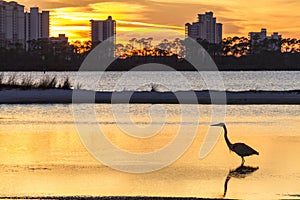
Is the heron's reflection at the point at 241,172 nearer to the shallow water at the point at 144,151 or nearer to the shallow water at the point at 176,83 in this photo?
the shallow water at the point at 144,151

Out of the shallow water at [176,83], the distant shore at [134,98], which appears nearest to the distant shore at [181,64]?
the shallow water at [176,83]

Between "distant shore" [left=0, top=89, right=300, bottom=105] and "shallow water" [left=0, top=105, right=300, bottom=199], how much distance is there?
31.1 feet

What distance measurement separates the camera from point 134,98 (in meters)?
36.6

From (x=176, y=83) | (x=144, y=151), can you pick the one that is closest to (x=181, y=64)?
(x=176, y=83)

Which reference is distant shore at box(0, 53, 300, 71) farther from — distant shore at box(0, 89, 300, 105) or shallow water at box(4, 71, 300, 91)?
distant shore at box(0, 89, 300, 105)

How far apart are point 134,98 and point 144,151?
776 inches

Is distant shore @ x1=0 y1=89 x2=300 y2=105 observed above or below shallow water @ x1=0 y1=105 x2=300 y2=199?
above

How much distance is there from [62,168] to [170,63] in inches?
4971

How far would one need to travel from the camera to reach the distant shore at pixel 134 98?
115 feet

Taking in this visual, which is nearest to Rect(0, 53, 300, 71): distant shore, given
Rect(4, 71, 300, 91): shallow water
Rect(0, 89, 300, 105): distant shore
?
Rect(4, 71, 300, 91): shallow water

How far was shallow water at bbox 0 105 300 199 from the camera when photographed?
39.4 feet

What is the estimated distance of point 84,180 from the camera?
505 inches

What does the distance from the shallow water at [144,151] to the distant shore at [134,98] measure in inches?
373

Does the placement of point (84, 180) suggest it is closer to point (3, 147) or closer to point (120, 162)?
point (120, 162)
